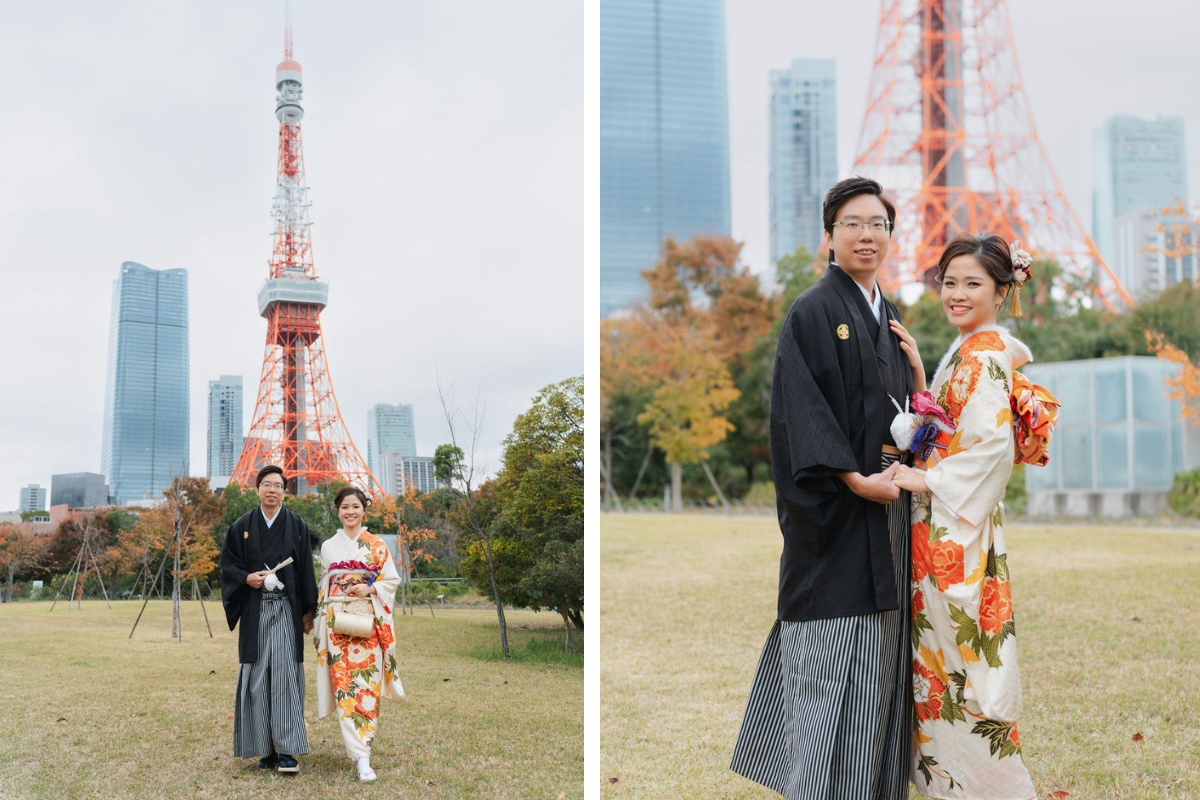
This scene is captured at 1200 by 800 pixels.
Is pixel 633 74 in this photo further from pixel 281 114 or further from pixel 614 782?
pixel 614 782

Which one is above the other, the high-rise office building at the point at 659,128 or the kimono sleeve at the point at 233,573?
the high-rise office building at the point at 659,128

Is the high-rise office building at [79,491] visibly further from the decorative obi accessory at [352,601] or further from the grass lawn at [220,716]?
the decorative obi accessory at [352,601]

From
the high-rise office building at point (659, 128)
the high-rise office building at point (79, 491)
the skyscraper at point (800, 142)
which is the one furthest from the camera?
the skyscraper at point (800, 142)

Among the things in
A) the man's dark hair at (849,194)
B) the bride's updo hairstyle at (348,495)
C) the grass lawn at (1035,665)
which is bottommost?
the grass lawn at (1035,665)

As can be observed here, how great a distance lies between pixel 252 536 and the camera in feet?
11.7

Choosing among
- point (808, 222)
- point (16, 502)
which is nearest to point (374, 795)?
point (16, 502)

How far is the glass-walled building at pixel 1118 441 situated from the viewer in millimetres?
11367

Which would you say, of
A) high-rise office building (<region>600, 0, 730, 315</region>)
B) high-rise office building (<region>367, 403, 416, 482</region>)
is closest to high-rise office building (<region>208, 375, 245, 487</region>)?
high-rise office building (<region>367, 403, 416, 482</region>)

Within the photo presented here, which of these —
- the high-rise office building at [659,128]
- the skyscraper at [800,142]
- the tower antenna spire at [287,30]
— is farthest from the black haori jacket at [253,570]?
the skyscraper at [800,142]

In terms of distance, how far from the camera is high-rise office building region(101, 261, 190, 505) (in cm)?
511

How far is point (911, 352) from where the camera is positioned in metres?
2.12

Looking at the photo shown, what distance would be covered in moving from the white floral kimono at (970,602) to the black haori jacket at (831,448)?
12cm

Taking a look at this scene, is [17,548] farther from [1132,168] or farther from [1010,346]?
[1132,168]

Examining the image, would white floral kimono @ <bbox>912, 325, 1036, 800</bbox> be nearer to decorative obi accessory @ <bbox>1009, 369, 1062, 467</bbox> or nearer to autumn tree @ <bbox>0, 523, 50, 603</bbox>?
decorative obi accessory @ <bbox>1009, 369, 1062, 467</bbox>
